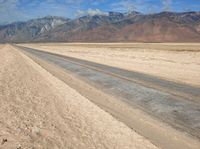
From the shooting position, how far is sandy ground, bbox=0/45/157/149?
6.85 m

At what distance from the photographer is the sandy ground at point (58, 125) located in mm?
6852

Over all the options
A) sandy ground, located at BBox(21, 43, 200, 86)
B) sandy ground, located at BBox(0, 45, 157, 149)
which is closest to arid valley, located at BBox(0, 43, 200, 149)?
sandy ground, located at BBox(0, 45, 157, 149)

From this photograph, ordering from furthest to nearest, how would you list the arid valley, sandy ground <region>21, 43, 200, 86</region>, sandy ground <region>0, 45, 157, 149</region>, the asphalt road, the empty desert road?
sandy ground <region>21, 43, 200, 86</region> → the asphalt road → the empty desert road → the arid valley → sandy ground <region>0, 45, 157, 149</region>

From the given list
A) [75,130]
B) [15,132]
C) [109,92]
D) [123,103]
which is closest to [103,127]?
[75,130]

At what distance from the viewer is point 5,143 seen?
6586mm

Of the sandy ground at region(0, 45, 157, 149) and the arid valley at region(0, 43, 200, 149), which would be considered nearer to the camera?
the sandy ground at region(0, 45, 157, 149)

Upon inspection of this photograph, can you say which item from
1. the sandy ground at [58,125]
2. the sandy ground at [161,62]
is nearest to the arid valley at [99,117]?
the sandy ground at [58,125]

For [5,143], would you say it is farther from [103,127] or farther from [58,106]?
[58,106]

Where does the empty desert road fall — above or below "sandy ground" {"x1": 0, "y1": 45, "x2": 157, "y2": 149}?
below

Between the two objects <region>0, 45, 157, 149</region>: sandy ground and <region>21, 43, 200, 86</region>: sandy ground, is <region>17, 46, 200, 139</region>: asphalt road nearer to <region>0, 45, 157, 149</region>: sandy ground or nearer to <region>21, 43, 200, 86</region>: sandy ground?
<region>0, 45, 157, 149</region>: sandy ground

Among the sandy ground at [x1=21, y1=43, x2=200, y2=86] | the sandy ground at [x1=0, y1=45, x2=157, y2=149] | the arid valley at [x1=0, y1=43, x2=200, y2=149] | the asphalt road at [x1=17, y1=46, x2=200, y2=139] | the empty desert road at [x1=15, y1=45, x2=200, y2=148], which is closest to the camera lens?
the sandy ground at [x1=0, y1=45, x2=157, y2=149]

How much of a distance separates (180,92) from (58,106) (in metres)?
5.96

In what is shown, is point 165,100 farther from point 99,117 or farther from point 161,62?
point 161,62

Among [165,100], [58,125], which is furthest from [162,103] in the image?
[58,125]
